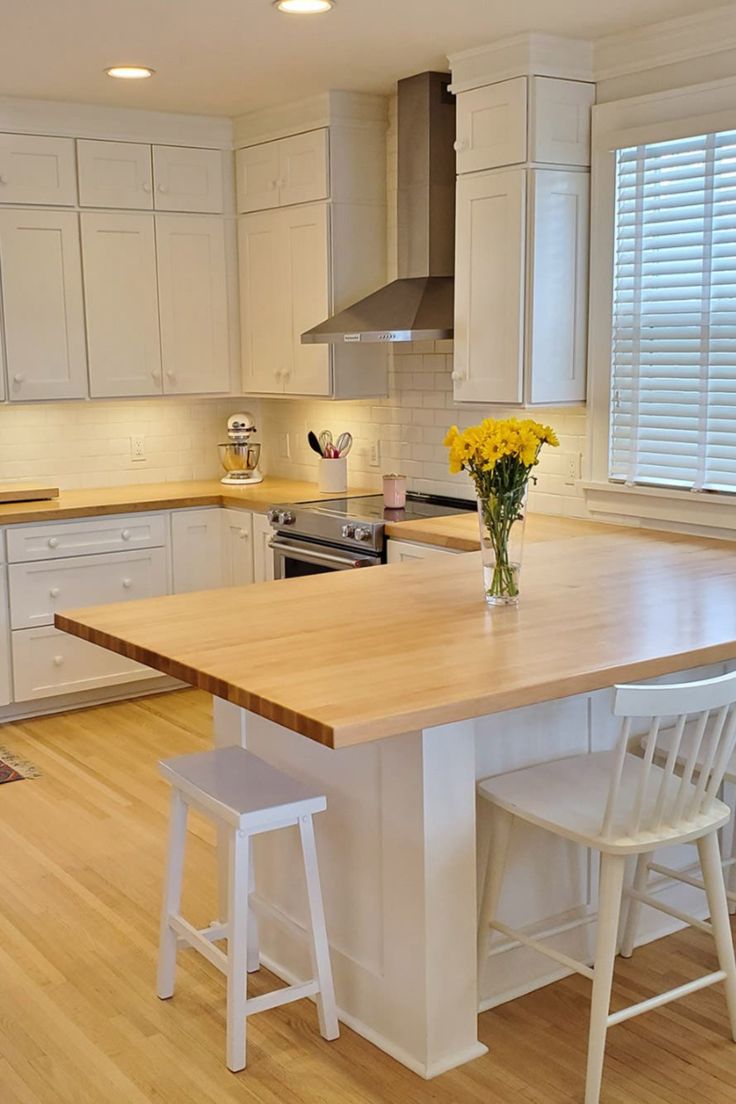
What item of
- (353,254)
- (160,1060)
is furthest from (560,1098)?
(353,254)

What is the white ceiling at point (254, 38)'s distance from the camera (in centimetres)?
382

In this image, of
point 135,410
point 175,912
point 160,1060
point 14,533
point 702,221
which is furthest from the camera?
point 135,410

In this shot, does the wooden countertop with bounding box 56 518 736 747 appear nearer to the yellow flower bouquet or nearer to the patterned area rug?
the yellow flower bouquet

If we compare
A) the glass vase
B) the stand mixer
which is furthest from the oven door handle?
the glass vase

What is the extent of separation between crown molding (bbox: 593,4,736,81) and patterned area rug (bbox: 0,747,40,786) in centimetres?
335

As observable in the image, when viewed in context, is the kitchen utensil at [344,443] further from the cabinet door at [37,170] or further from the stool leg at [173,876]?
the stool leg at [173,876]

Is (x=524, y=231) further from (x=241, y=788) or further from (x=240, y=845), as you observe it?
(x=240, y=845)

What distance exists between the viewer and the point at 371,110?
524 cm

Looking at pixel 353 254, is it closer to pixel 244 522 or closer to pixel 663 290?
pixel 244 522

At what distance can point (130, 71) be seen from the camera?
4.65 m

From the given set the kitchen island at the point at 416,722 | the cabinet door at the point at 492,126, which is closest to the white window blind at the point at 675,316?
the cabinet door at the point at 492,126

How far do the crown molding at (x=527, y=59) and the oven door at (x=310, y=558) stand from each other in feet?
5.95

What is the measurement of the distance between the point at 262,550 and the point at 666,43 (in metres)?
2.66

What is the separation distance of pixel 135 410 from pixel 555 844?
3.74 meters
